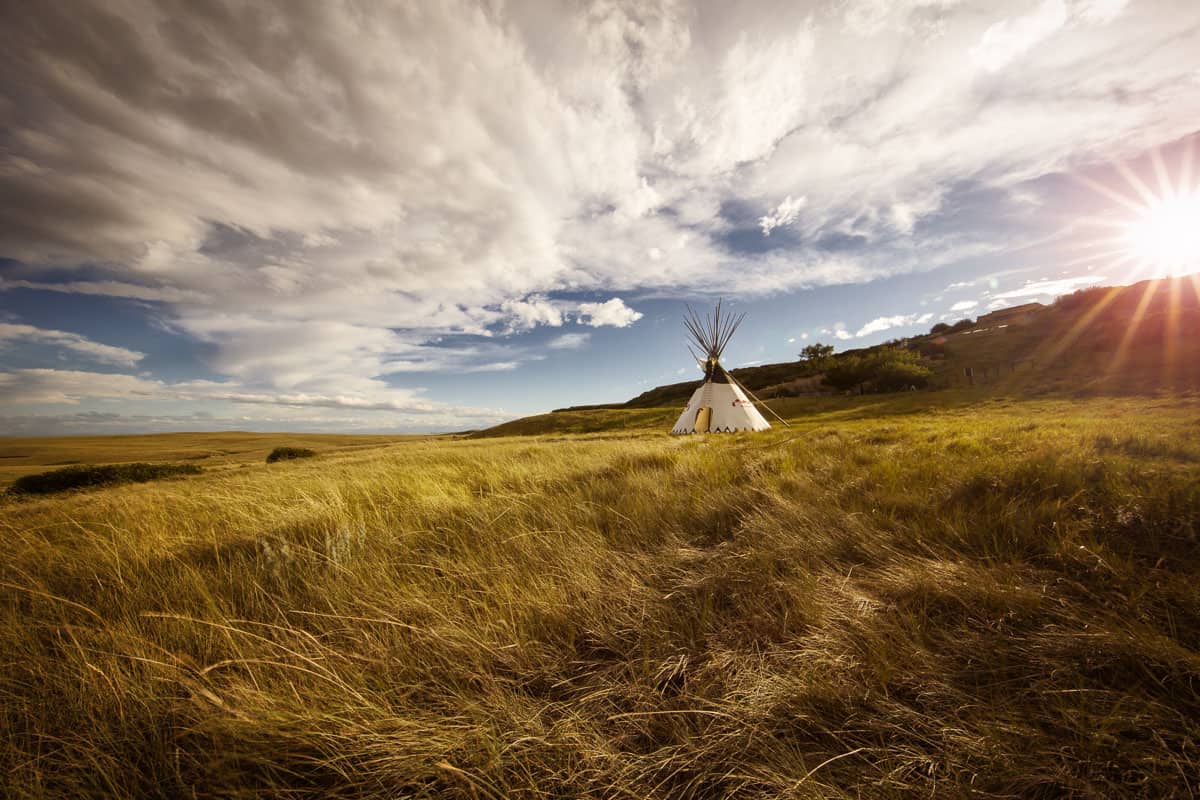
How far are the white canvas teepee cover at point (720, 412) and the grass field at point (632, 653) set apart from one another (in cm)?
1676

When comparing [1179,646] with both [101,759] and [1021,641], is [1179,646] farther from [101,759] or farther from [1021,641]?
[101,759]

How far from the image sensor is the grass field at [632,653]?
1.29 meters

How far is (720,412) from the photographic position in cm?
2077

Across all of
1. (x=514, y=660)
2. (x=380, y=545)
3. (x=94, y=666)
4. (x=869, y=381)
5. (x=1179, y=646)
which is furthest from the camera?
(x=869, y=381)

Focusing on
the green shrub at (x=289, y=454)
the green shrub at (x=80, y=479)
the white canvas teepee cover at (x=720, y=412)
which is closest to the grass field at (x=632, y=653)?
the green shrub at (x=80, y=479)

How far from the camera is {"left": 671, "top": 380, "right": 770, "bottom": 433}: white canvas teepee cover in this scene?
20234mm

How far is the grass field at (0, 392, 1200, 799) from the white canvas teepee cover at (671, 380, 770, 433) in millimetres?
16760

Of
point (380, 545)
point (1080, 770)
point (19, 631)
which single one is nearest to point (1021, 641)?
point (1080, 770)

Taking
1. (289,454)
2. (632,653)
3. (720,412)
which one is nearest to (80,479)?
(289,454)

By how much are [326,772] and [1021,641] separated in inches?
109

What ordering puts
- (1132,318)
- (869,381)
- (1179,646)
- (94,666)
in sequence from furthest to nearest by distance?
(869,381), (1132,318), (94,666), (1179,646)

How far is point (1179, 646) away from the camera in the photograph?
154 centimetres

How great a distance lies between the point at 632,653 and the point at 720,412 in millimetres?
19880

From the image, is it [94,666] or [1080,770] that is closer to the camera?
[1080,770]
